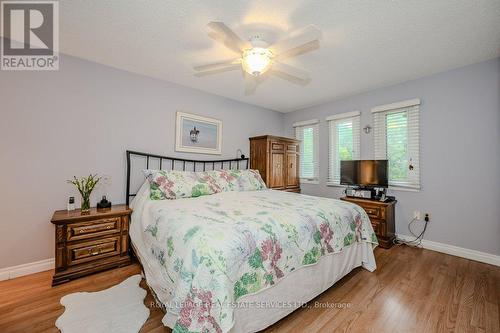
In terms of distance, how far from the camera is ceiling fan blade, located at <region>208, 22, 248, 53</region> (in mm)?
1500

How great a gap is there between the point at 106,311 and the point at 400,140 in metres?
4.09

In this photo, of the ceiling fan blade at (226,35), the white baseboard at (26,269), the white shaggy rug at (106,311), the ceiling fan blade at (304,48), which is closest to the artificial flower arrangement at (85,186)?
the white baseboard at (26,269)

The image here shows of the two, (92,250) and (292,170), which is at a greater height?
(292,170)

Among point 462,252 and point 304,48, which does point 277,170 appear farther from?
point 462,252

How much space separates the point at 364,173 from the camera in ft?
11.3

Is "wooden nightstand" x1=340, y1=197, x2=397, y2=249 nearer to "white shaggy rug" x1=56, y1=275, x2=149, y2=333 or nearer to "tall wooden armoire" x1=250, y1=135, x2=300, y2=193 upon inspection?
"tall wooden armoire" x1=250, y1=135, x2=300, y2=193

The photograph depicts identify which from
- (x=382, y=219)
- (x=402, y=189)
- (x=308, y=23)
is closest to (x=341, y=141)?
(x=402, y=189)

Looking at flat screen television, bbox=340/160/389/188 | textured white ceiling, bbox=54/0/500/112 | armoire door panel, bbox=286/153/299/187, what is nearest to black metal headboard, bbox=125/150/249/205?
armoire door panel, bbox=286/153/299/187

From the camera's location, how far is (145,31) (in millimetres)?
2006

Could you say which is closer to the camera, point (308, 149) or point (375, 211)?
point (375, 211)

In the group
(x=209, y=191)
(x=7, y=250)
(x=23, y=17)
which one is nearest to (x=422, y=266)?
(x=209, y=191)

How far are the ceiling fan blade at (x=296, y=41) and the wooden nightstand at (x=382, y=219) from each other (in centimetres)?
245

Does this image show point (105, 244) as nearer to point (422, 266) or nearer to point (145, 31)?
point (145, 31)

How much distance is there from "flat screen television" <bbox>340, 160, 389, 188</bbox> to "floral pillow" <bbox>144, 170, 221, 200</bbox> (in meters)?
2.24
